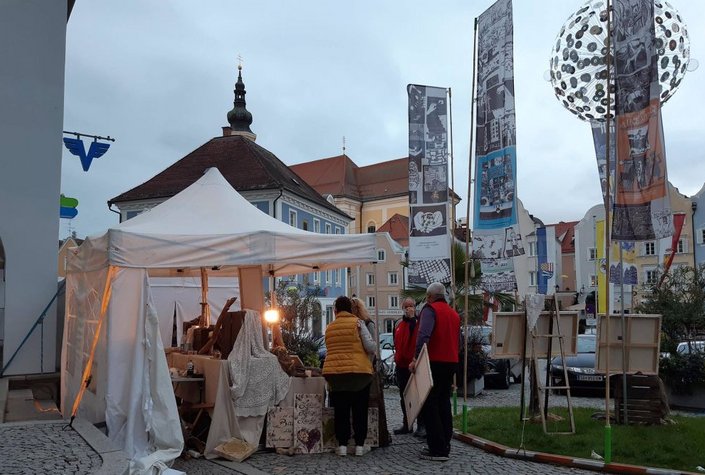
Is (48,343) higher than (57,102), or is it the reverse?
(57,102)

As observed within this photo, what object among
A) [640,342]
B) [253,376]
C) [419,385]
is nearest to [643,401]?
[640,342]

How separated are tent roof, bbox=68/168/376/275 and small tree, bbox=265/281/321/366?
3.93 metres

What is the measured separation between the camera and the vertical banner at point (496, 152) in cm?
885

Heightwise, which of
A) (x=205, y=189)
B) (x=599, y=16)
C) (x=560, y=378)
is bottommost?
(x=560, y=378)

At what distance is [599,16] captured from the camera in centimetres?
825

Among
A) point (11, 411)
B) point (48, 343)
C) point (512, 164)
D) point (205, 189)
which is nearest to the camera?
point (512, 164)

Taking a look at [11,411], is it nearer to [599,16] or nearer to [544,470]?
[544,470]

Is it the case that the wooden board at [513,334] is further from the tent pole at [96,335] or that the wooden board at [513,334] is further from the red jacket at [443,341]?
the tent pole at [96,335]

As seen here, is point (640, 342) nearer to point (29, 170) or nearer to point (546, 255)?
point (29, 170)

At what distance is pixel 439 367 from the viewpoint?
7.52 metres

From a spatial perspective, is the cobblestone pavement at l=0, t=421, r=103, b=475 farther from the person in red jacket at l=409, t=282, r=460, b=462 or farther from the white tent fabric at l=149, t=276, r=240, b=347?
the white tent fabric at l=149, t=276, r=240, b=347

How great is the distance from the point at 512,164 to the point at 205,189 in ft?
14.8

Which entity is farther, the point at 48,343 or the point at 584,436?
the point at 48,343

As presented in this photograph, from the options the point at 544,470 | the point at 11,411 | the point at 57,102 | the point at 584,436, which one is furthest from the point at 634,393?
the point at 57,102
